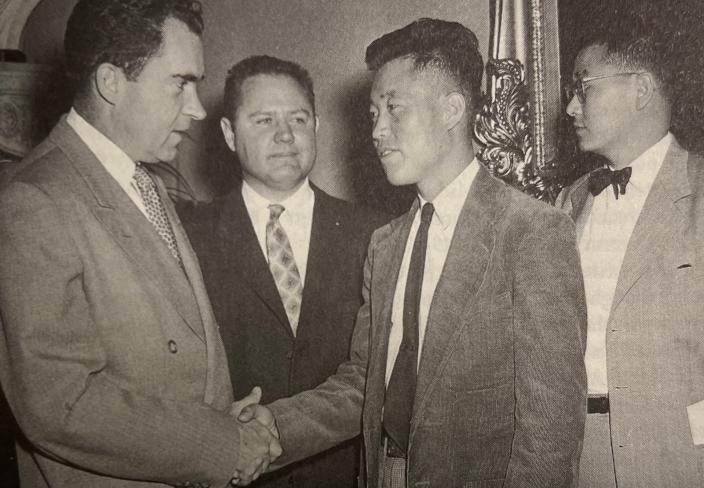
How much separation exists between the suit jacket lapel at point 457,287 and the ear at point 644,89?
41cm

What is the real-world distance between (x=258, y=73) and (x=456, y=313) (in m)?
1.03

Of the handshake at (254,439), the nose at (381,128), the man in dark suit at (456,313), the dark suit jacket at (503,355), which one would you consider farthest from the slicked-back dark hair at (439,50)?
the handshake at (254,439)

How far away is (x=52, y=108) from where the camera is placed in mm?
1997

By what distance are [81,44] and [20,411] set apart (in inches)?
30.2

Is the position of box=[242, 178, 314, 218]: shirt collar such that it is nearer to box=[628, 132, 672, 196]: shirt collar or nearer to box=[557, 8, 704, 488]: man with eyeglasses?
box=[557, 8, 704, 488]: man with eyeglasses

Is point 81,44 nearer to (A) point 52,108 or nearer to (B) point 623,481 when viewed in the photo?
(A) point 52,108

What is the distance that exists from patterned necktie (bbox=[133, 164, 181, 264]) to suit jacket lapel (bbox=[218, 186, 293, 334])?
34 cm

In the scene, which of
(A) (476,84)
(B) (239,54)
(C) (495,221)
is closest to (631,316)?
(C) (495,221)

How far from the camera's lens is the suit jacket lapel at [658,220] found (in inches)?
49.9

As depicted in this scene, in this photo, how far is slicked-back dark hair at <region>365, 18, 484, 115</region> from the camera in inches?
55.8

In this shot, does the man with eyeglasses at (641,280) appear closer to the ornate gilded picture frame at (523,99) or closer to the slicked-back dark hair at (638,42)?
the slicked-back dark hair at (638,42)

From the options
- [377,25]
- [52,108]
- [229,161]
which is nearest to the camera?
[377,25]

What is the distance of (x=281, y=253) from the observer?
5.78 ft

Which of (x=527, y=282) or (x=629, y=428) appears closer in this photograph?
(x=527, y=282)
